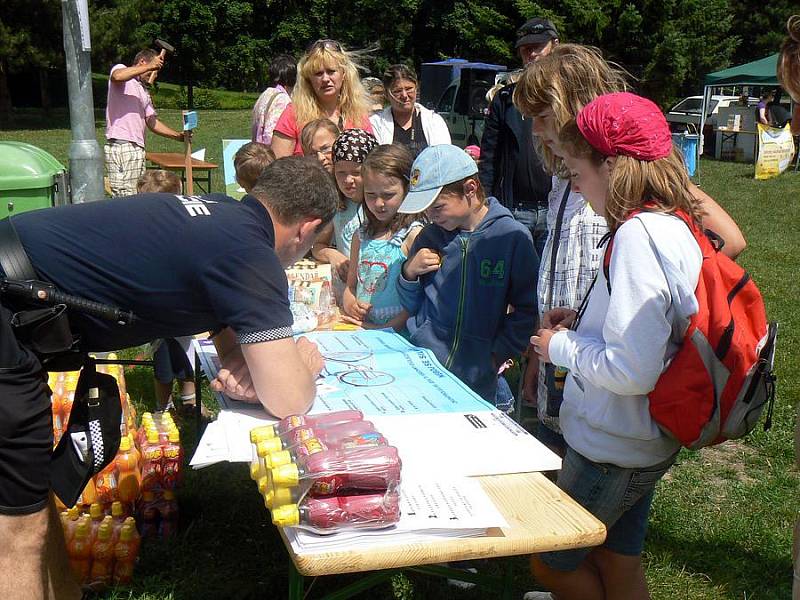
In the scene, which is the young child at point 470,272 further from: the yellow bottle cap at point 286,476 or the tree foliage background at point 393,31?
the tree foliage background at point 393,31

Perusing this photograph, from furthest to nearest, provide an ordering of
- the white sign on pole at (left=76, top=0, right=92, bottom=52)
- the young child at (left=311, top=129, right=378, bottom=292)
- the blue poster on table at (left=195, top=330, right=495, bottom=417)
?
the white sign on pole at (left=76, top=0, right=92, bottom=52) < the young child at (left=311, top=129, right=378, bottom=292) < the blue poster on table at (left=195, top=330, right=495, bottom=417)

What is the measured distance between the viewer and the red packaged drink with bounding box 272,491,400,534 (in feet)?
4.88

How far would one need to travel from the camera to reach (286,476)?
1480 millimetres

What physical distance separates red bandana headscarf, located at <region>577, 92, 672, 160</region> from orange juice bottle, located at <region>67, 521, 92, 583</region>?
2144 mm

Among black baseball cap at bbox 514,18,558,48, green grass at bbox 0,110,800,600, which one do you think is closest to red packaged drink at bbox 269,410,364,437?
green grass at bbox 0,110,800,600

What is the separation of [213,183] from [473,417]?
433 inches

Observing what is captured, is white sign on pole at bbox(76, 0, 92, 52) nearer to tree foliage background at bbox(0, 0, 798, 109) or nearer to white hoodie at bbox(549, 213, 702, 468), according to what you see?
white hoodie at bbox(549, 213, 702, 468)

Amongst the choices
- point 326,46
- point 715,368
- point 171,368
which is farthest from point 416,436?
point 326,46

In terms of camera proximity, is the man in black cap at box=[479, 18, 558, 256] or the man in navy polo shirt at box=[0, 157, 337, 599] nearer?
the man in navy polo shirt at box=[0, 157, 337, 599]

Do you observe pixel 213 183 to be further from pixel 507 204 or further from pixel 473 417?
pixel 473 417

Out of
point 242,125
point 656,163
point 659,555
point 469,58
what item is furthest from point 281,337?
point 469,58

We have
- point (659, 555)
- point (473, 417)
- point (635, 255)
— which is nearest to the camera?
point (635, 255)

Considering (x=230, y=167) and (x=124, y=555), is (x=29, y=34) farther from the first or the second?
(x=124, y=555)

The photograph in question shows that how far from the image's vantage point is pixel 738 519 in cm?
337
